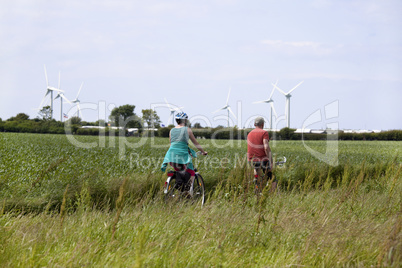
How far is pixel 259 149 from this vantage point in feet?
30.1

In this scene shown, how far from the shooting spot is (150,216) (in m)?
5.96

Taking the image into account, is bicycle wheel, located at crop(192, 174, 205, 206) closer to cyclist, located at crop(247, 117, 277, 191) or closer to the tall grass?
cyclist, located at crop(247, 117, 277, 191)

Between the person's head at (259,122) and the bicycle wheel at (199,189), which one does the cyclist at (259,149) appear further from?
the bicycle wheel at (199,189)

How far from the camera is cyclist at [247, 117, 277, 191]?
29.5 ft

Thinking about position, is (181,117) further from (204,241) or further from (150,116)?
(150,116)

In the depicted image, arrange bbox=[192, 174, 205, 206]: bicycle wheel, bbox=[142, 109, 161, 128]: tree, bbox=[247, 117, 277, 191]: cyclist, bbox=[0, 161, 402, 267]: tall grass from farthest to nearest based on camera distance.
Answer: bbox=[142, 109, 161, 128]: tree
bbox=[247, 117, 277, 191]: cyclist
bbox=[192, 174, 205, 206]: bicycle wheel
bbox=[0, 161, 402, 267]: tall grass

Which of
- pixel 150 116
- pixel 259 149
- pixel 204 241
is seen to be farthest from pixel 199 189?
pixel 150 116

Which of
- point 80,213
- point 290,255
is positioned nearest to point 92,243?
point 80,213

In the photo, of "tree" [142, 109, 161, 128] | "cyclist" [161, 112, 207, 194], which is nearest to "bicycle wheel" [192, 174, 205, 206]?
"cyclist" [161, 112, 207, 194]

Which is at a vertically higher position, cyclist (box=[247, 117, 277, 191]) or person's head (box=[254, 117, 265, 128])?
person's head (box=[254, 117, 265, 128])

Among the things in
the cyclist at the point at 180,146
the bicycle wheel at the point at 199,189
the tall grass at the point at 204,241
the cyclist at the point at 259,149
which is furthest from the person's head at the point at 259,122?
the tall grass at the point at 204,241

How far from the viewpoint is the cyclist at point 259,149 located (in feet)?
29.5

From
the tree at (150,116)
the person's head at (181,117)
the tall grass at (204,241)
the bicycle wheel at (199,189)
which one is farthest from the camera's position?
the tree at (150,116)

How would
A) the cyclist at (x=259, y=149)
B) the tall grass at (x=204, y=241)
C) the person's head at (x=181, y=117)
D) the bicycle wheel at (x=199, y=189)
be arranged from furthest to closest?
the cyclist at (x=259, y=149)
the bicycle wheel at (x=199, y=189)
the person's head at (x=181, y=117)
the tall grass at (x=204, y=241)
